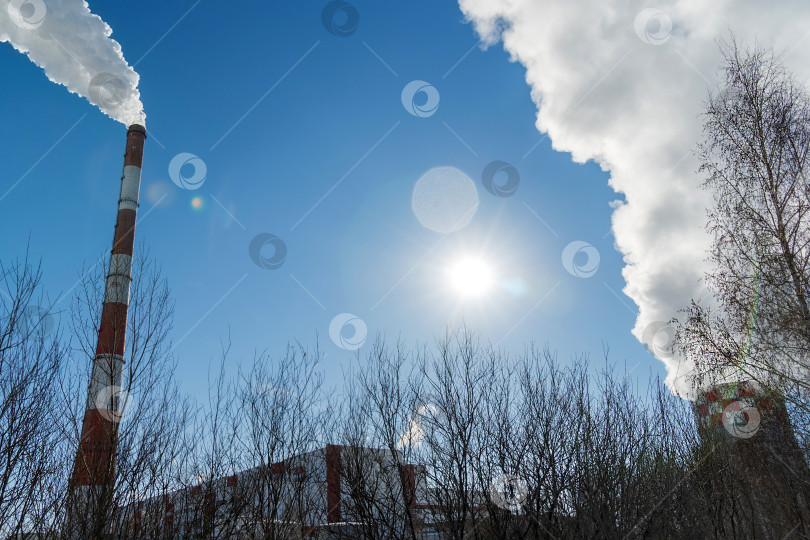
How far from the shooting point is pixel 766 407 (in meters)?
14.2

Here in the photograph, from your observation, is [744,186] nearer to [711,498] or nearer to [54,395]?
[711,498]

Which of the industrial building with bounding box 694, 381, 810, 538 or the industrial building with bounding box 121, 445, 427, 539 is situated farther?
the industrial building with bounding box 694, 381, 810, 538

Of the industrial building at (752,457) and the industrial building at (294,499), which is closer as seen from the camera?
the industrial building at (294,499)

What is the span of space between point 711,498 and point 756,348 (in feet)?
16.0

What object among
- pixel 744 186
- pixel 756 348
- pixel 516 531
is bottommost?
pixel 516 531

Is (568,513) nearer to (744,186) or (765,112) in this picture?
(744,186)

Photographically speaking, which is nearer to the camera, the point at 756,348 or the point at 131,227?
the point at 756,348

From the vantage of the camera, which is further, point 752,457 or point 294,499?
point 752,457

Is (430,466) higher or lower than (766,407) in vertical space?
lower

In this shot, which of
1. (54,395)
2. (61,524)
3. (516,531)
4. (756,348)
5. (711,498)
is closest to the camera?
(61,524)

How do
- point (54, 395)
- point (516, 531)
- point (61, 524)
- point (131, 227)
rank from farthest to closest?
point (131, 227), point (516, 531), point (54, 395), point (61, 524)

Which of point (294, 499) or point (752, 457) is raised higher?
point (752, 457)

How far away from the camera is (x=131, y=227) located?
2505 centimetres

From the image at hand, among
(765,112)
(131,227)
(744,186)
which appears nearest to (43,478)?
(744,186)
